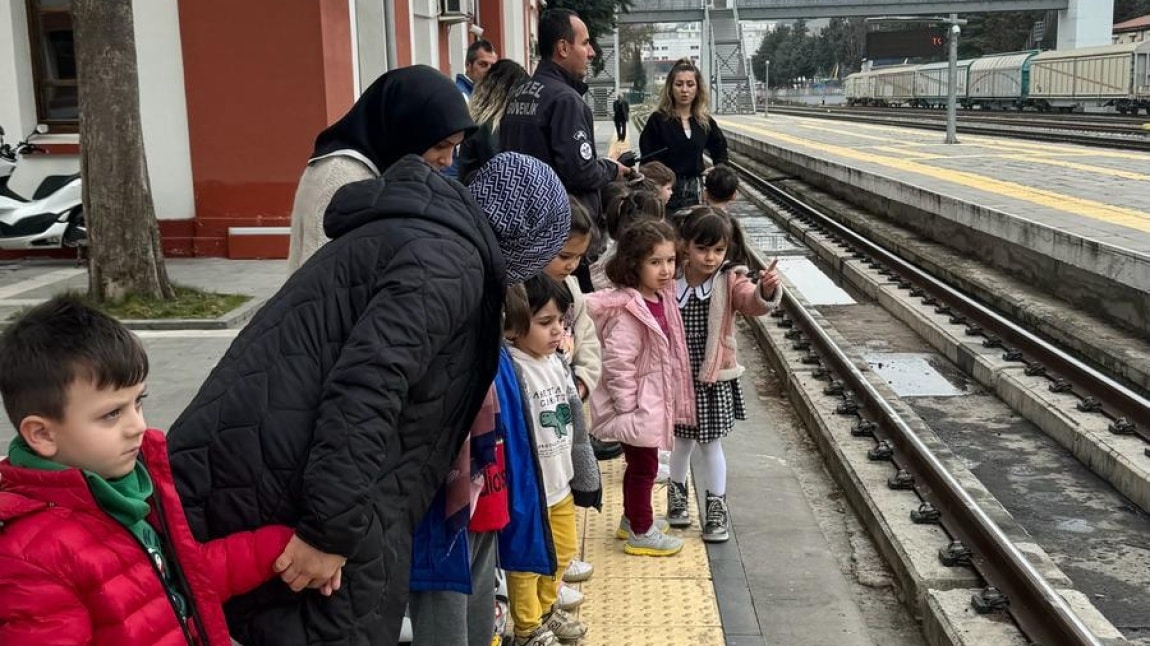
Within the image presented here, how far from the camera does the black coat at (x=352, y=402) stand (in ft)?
6.84

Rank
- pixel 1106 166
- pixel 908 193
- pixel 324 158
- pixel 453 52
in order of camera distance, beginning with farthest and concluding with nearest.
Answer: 1. pixel 453 52
2. pixel 1106 166
3. pixel 908 193
4. pixel 324 158

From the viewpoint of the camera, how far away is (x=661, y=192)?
672cm

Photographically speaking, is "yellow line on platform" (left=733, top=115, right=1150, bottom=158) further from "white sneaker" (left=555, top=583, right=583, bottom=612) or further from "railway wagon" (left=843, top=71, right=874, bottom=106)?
"railway wagon" (left=843, top=71, right=874, bottom=106)

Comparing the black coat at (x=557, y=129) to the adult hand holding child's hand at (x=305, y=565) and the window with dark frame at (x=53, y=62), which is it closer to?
the adult hand holding child's hand at (x=305, y=565)

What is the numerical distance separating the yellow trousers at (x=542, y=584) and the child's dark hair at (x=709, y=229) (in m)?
1.39

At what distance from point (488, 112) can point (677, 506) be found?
6.71 feet

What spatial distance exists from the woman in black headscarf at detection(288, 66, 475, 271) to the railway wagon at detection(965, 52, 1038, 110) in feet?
167

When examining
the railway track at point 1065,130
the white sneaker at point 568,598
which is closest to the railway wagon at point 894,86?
the railway track at point 1065,130

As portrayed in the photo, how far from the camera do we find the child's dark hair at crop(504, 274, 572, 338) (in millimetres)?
3521

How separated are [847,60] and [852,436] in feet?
355

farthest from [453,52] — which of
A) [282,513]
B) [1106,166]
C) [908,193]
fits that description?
[282,513]

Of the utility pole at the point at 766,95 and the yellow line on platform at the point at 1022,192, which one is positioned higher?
the utility pole at the point at 766,95

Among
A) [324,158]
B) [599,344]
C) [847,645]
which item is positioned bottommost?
[847,645]

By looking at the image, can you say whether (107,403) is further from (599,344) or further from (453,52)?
(453,52)
